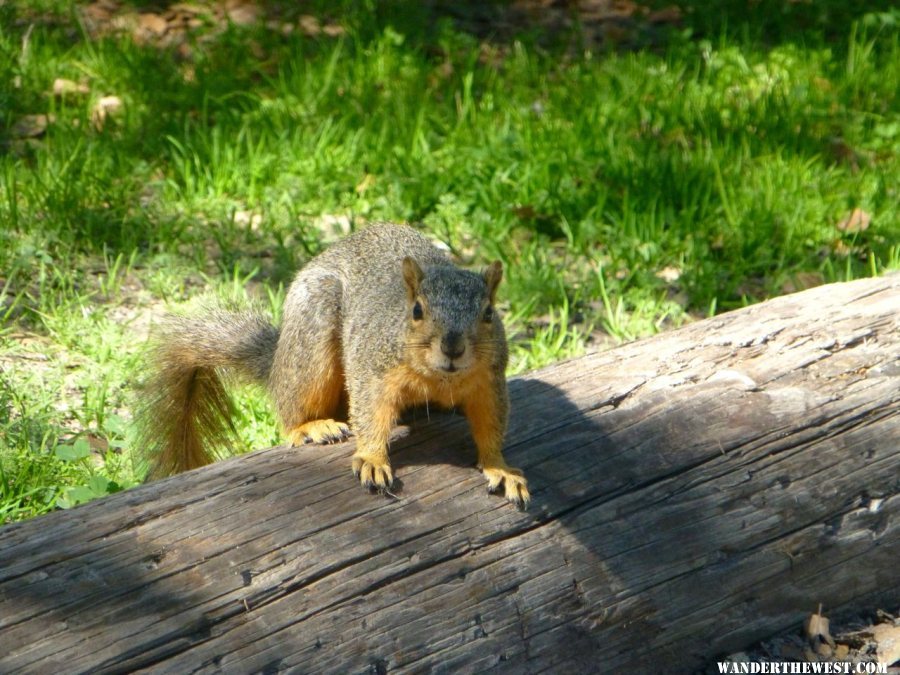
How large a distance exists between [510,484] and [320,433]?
1.53 feet

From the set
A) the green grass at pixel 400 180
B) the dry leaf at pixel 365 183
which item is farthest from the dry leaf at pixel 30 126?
the dry leaf at pixel 365 183

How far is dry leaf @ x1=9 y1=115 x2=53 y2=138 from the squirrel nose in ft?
8.87

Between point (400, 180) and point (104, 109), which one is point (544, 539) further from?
point (104, 109)

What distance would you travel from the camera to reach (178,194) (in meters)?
3.97

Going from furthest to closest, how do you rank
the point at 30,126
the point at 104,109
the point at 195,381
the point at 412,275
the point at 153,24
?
the point at 153,24 → the point at 104,109 → the point at 30,126 → the point at 195,381 → the point at 412,275

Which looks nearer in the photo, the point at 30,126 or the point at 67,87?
the point at 30,126

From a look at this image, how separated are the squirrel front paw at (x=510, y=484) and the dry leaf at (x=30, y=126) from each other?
2761 mm

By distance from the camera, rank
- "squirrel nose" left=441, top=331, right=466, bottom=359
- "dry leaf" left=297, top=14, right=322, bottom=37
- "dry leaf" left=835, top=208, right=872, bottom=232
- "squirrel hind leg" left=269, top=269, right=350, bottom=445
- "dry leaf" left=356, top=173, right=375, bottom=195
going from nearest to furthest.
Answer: "squirrel nose" left=441, top=331, right=466, bottom=359 → "squirrel hind leg" left=269, top=269, right=350, bottom=445 → "dry leaf" left=835, top=208, right=872, bottom=232 → "dry leaf" left=356, top=173, right=375, bottom=195 → "dry leaf" left=297, top=14, right=322, bottom=37

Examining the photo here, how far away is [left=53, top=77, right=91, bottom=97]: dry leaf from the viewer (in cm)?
Result: 443

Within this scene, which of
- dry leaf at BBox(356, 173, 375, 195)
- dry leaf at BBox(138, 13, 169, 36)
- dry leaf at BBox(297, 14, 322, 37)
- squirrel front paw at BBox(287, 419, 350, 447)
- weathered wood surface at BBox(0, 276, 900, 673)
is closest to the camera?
weathered wood surface at BBox(0, 276, 900, 673)

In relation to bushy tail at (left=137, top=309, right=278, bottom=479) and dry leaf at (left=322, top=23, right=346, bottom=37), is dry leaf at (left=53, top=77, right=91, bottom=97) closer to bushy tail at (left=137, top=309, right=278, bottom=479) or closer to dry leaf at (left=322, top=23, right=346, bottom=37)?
dry leaf at (left=322, top=23, right=346, bottom=37)

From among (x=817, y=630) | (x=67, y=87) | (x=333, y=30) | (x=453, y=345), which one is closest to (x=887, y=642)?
(x=817, y=630)

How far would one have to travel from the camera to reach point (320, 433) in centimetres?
239

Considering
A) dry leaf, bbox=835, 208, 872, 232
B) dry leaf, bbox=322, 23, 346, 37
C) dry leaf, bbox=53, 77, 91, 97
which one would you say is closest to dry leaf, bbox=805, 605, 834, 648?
dry leaf, bbox=835, 208, 872, 232
